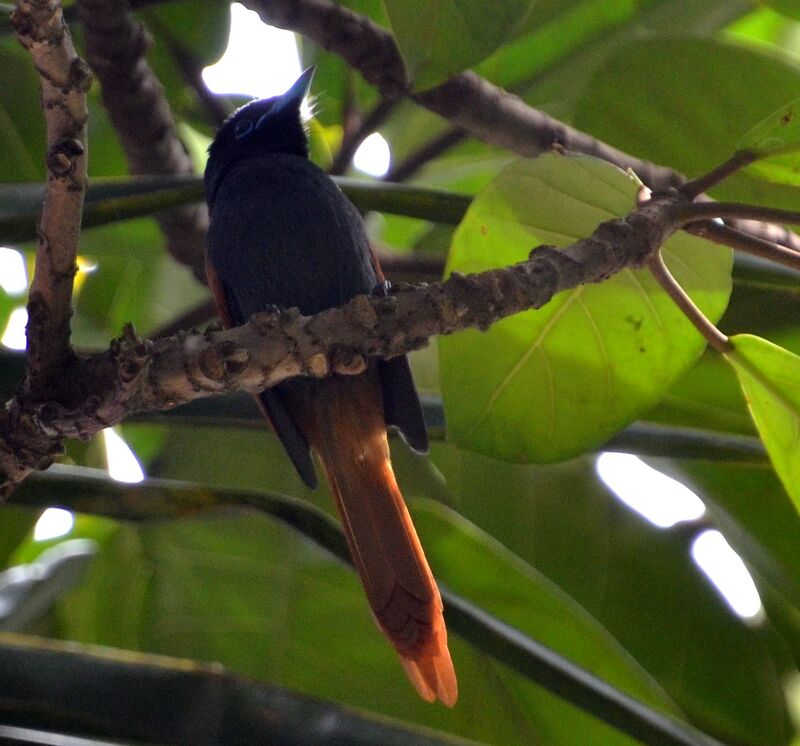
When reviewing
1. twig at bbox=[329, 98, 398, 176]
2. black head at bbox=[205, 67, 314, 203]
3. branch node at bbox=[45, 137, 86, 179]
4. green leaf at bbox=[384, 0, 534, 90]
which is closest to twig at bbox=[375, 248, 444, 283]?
twig at bbox=[329, 98, 398, 176]

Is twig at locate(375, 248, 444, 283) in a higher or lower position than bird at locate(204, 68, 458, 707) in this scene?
higher

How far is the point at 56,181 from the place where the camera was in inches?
37.0

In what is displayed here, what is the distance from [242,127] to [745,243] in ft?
4.28

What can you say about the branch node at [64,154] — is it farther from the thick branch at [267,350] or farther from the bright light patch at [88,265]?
the bright light patch at [88,265]

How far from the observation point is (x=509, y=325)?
4.99 feet

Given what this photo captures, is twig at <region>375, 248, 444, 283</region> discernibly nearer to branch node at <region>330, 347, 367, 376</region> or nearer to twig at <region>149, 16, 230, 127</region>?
twig at <region>149, 16, 230, 127</region>

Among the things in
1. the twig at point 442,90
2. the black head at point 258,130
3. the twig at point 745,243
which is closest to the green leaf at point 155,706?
the twig at point 745,243

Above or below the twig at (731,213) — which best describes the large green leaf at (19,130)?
above

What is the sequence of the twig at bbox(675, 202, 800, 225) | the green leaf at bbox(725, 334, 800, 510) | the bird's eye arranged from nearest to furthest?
the twig at bbox(675, 202, 800, 225) < the green leaf at bbox(725, 334, 800, 510) < the bird's eye

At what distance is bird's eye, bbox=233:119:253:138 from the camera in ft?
7.45

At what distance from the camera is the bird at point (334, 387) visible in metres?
1.47

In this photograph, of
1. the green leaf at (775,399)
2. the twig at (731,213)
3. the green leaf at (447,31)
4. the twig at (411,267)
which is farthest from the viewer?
the twig at (411,267)

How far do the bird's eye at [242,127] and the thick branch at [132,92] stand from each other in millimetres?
258

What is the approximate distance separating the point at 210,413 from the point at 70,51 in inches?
25.7
